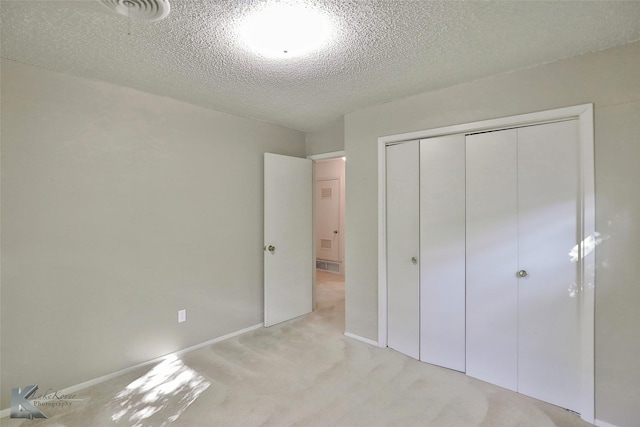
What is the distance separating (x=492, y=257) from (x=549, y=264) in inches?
13.8

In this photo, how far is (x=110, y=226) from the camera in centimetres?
244

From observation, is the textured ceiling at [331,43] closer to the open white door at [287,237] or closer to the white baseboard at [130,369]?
the open white door at [287,237]

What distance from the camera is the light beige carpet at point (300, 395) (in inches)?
76.7

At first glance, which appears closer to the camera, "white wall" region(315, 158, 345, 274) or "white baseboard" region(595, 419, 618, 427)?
"white baseboard" region(595, 419, 618, 427)

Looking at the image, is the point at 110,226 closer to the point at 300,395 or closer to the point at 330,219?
the point at 300,395

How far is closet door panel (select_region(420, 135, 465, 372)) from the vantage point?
99.0 inches

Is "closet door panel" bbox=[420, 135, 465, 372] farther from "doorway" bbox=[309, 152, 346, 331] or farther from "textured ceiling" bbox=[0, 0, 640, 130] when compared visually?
"doorway" bbox=[309, 152, 346, 331]

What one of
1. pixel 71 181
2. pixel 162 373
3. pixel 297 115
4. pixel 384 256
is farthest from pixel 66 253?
pixel 384 256

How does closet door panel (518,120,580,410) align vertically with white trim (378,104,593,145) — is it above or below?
below

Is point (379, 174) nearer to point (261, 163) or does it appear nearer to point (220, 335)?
point (261, 163)

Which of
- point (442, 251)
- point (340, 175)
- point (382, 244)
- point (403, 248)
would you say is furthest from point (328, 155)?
point (340, 175)

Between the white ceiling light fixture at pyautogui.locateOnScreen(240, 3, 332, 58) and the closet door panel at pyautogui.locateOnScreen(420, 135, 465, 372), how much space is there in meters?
1.36

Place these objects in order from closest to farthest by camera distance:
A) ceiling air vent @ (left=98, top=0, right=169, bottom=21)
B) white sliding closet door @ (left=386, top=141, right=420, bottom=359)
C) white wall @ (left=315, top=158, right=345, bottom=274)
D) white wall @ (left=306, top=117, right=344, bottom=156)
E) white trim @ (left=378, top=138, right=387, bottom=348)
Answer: ceiling air vent @ (left=98, top=0, right=169, bottom=21) < white sliding closet door @ (left=386, top=141, right=420, bottom=359) < white trim @ (left=378, top=138, right=387, bottom=348) < white wall @ (left=306, top=117, right=344, bottom=156) < white wall @ (left=315, top=158, right=345, bottom=274)

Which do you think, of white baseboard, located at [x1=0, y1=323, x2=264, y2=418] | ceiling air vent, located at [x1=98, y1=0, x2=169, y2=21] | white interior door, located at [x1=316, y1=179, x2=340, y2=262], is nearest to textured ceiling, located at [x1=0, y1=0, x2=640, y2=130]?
ceiling air vent, located at [x1=98, y1=0, x2=169, y2=21]
